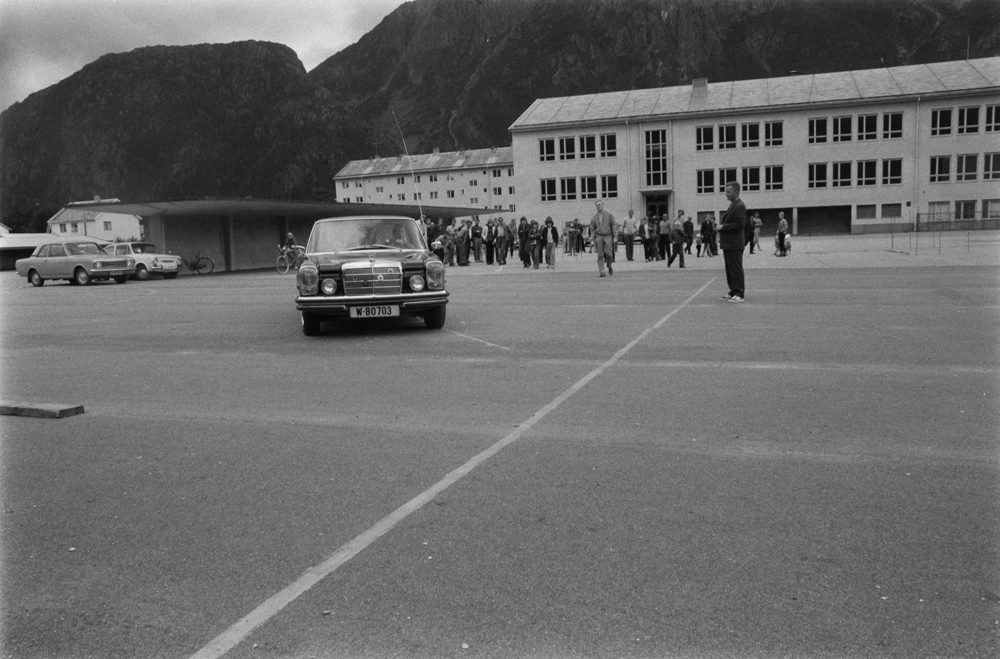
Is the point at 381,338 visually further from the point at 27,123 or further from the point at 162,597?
the point at 27,123

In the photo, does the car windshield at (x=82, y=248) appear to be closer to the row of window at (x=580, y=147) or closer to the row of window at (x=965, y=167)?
the row of window at (x=580, y=147)

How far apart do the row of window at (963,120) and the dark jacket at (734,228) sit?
58.4m

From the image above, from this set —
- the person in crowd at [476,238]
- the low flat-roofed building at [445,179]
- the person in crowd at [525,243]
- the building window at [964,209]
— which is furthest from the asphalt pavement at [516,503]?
the low flat-roofed building at [445,179]

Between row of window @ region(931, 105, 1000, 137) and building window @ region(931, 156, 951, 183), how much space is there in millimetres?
1924

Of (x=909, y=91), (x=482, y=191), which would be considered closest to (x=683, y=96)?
(x=909, y=91)

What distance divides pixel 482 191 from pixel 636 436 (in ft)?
401

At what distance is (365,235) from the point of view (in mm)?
12211

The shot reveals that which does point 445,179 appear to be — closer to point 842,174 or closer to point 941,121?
point 842,174

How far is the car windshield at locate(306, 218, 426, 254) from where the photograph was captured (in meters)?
12.1

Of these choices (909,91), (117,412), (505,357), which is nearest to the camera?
(117,412)

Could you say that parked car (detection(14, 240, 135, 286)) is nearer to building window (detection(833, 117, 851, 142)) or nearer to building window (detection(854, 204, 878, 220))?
building window (detection(833, 117, 851, 142))

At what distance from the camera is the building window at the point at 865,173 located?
212 feet

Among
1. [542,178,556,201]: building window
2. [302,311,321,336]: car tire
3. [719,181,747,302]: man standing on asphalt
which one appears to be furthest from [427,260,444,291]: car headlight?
[542,178,556,201]: building window

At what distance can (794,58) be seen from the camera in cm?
16650
